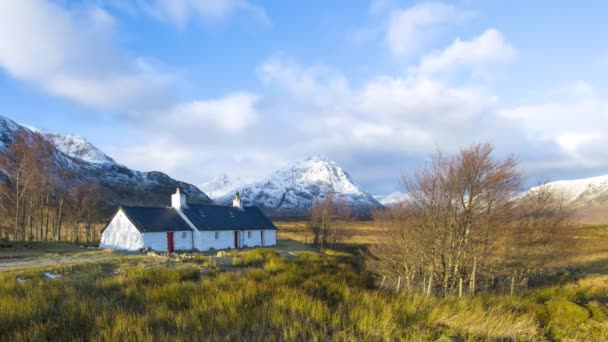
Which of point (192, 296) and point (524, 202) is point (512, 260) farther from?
point (192, 296)

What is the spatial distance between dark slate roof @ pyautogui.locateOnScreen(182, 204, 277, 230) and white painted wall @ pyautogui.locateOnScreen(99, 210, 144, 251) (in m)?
6.03

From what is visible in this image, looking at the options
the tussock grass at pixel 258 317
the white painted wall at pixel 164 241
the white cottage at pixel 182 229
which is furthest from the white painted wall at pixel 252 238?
the tussock grass at pixel 258 317

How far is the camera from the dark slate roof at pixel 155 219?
33.6 metres

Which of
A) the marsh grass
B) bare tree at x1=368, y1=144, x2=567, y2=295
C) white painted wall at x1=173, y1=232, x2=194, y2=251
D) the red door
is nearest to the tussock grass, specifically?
the marsh grass

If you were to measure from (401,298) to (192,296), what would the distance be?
432cm

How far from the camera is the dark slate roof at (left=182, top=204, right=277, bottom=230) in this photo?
3881 cm

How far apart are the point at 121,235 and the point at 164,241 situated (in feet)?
13.6

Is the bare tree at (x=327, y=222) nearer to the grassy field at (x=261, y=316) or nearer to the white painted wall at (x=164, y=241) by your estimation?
the white painted wall at (x=164, y=241)

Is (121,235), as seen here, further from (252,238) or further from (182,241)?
(252,238)

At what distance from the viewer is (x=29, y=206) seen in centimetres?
3953

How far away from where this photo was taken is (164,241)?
113ft

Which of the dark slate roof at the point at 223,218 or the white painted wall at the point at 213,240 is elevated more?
the dark slate roof at the point at 223,218

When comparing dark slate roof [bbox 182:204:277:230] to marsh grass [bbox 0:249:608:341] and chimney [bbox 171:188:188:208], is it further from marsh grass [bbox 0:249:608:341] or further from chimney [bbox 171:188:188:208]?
marsh grass [bbox 0:249:608:341]

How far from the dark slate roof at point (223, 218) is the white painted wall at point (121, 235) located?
6031 mm
